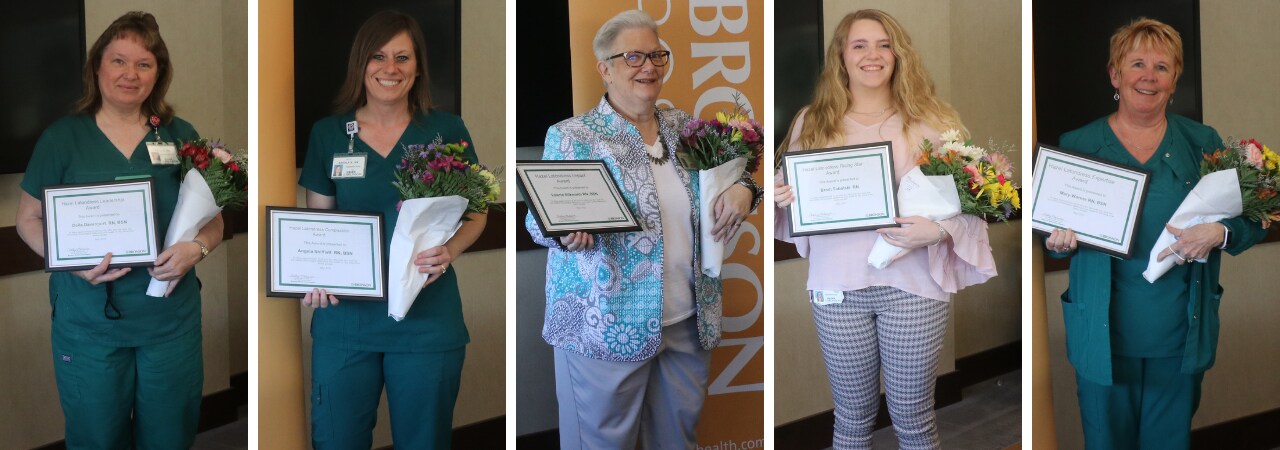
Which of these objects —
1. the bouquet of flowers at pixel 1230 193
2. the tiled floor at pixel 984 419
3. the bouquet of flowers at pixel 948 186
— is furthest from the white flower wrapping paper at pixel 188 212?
the bouquet of flowers at pixel 1230 193

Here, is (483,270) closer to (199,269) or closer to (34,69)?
(199,269)

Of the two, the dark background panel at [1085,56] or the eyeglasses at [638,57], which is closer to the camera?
the eyeglasses at [638,57]

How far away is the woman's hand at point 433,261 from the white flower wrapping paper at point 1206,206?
2.05 metres

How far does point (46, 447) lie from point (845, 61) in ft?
8.52

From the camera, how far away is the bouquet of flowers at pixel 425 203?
2754 millimetres

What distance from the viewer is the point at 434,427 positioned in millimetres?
2959

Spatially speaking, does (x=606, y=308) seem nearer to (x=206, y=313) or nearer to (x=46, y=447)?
(x=206, y=313)

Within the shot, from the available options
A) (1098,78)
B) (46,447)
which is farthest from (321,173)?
(1098,78)

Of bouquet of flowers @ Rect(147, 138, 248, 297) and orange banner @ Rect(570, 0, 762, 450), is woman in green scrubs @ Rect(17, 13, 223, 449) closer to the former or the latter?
bouquet of flowers @ Rect(147, 138, 248, 297)

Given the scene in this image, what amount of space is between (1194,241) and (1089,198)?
0.30 meters

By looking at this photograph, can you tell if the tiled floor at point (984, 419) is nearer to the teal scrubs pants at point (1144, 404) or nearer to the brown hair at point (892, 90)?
the teal scrubs pants at point (1144, 404)

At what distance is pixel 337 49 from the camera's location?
280 centimetres

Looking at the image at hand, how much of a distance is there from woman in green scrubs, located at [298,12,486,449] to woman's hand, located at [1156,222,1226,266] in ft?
6.58

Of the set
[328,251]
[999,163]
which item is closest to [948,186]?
[999,163]
